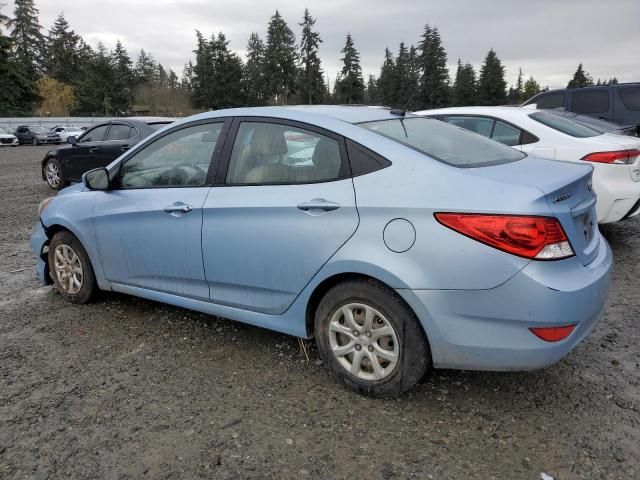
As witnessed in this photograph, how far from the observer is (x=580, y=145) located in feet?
17.7

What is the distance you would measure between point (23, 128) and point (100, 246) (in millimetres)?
39391

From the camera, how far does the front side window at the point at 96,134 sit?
10.7m

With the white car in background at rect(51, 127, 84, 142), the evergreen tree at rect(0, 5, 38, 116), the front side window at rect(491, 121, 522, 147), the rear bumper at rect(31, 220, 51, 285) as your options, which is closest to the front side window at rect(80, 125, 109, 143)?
the rear bumper at rect(31, 220, 51, 285)

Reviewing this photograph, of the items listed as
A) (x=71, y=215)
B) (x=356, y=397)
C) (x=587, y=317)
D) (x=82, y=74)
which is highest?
(x=82, y=74)

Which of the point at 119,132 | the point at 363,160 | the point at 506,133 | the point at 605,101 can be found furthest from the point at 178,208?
the point at 605,101

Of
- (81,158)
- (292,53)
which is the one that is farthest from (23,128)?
(292,53)

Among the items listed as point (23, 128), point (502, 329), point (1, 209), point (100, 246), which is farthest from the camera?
point (23, 128)

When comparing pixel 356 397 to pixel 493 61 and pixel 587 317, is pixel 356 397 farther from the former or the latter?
pixel 493 61

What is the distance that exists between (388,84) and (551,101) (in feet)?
296

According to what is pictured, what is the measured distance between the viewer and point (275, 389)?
3.09 metres

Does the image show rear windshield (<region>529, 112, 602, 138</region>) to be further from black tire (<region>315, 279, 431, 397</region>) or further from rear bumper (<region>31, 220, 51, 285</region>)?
rear bumper (<region>31, 220, 51, 285</region>)

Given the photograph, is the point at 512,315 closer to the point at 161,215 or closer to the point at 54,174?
the point at 161,215

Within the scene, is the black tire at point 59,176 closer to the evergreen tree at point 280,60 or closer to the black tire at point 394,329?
the black tire at point 394,329

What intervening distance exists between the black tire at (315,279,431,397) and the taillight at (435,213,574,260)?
0.52 m
